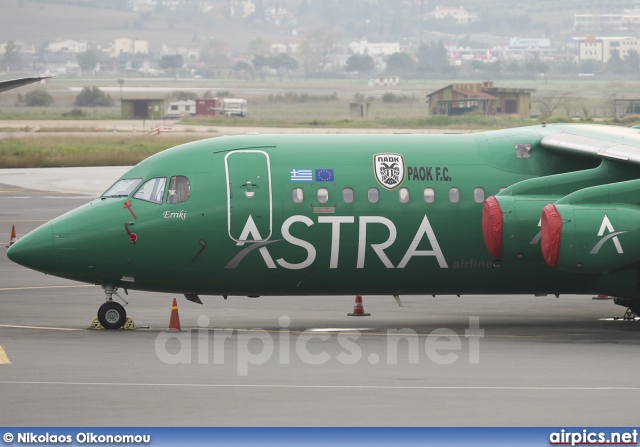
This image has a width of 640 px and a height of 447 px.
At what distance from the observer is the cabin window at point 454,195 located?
75.6ft

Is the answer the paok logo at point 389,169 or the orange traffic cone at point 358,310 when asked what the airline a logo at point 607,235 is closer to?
the paok logo at point 389,169

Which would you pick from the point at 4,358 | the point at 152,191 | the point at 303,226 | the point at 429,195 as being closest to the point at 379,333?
the point at 303,226

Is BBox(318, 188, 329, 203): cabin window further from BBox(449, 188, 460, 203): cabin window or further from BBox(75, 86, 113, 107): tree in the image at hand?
BBox(75, 86, 113, 107): tree

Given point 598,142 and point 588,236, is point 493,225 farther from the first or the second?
point 598,142

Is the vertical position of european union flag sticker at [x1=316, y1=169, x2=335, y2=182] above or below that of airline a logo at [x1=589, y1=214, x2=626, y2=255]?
above

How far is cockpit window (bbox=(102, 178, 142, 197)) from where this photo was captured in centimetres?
2315

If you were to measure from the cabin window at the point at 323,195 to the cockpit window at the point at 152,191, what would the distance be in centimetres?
302

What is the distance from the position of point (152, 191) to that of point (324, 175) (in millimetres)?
3353

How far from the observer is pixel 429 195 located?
23.0 metres

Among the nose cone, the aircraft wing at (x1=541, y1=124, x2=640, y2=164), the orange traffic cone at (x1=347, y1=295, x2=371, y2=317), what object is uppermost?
the aircraft wing at (x1=541, y1=124, x2=640, y2=164)

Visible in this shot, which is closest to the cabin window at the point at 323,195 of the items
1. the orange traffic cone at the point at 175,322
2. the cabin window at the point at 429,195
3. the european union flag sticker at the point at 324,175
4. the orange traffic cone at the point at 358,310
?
the european union flag sticker at the point at 324,175

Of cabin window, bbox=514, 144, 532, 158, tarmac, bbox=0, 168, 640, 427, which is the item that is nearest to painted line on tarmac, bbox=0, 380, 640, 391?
tarmac, bbox=0, 168, 640, 427

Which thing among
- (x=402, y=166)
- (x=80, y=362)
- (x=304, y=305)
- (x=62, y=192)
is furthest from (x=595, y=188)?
(x=62, y=192)

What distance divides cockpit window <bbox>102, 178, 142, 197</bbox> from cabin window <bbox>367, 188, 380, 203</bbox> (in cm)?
449
